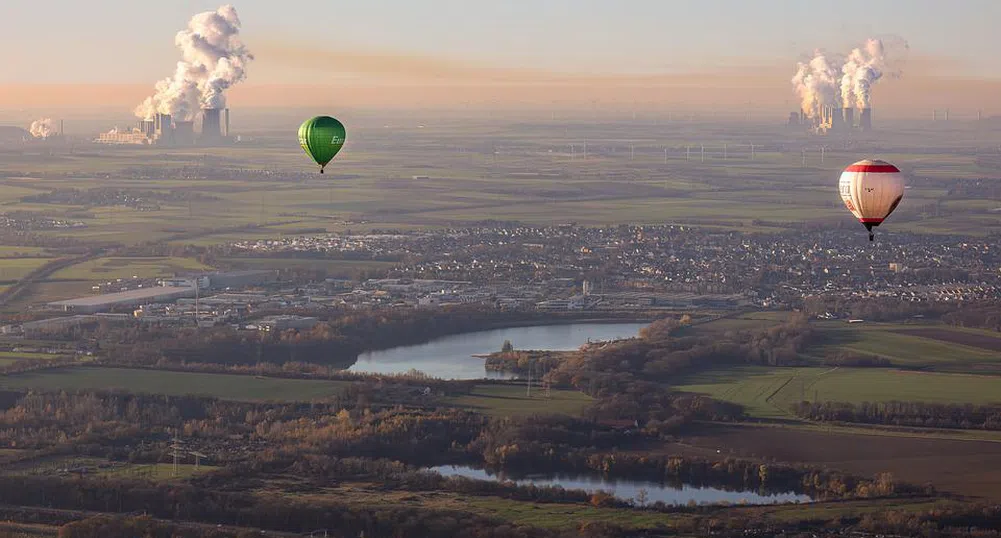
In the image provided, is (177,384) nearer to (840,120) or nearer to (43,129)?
(43,129)

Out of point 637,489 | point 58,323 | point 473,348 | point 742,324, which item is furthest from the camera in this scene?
point 742,324

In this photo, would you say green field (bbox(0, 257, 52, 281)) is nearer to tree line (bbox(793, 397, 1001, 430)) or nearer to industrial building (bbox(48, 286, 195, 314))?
industrial building (bbox(48, 286, 195, 314))

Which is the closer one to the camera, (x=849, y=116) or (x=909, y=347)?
(x=909, y=347)

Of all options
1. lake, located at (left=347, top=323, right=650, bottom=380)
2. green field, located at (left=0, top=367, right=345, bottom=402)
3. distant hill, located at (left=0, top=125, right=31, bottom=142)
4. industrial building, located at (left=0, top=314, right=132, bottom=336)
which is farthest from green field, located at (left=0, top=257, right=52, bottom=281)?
distant hill, located at (left=0, top=125, right=31, bottom=142)

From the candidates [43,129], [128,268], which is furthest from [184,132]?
[128,268]

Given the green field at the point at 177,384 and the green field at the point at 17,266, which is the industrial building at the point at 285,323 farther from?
the green field at the point at 17,266
